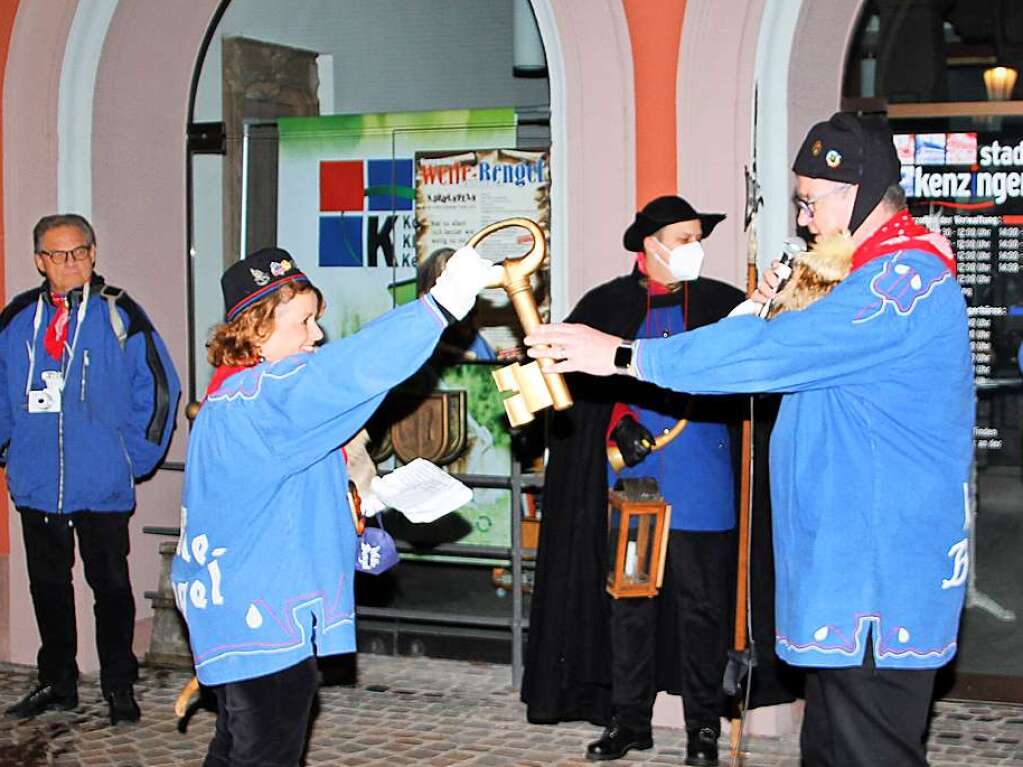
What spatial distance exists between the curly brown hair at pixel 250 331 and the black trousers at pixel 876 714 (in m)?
1.68

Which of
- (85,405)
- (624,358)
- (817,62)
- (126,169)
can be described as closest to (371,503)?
(624,358)

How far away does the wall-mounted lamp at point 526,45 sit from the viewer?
7.46 meters

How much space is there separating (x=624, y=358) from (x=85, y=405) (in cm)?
335

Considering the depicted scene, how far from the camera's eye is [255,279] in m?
4.29

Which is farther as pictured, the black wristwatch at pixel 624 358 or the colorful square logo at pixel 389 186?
the colorful square logo at pixel 389 186

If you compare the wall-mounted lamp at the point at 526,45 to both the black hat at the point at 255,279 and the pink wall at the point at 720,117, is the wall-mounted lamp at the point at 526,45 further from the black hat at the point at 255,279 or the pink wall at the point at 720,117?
the black hat at the point at 255,279

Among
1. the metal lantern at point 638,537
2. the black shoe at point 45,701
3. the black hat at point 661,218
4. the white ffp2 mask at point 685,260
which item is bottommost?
the black shoe at point 45,701

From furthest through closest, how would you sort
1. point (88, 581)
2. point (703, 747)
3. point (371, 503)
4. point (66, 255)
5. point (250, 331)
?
point (88, 581) → point (66, 255) → point (703, 747) → point (371, 503) → point (250, 331)

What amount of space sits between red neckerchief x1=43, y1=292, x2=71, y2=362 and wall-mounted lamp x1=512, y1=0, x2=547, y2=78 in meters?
2.29

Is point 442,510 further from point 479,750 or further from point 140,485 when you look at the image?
point 140,485

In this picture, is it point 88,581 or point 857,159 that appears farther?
point 88,581

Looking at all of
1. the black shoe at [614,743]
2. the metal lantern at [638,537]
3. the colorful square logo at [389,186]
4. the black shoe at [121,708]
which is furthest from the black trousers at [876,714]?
the colorful square logo at [389,186]

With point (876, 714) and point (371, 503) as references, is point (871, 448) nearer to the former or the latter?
→ point (876, 714)

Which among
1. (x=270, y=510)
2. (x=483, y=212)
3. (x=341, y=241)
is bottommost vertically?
(x=270, y=510)
